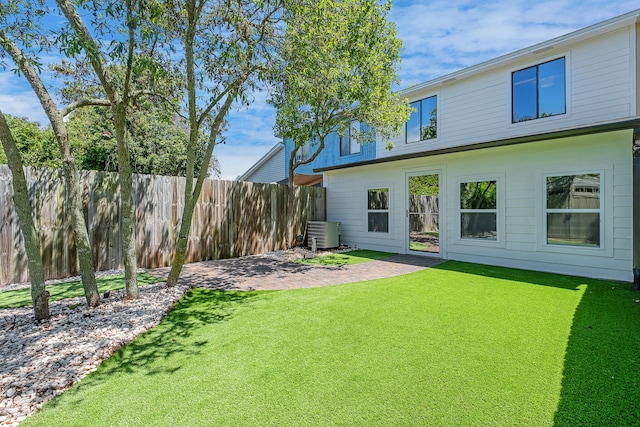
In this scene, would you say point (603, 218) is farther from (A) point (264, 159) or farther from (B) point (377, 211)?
(A) point (264, 159)

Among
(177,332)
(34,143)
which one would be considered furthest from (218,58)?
(34,143)

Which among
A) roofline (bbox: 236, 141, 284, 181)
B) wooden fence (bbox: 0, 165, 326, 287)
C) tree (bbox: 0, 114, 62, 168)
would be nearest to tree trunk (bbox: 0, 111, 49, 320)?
wooden fence (bbox: 0, 165, 326, 287)

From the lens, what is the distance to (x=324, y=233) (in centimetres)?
1019

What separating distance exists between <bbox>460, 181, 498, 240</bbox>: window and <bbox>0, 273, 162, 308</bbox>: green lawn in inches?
289

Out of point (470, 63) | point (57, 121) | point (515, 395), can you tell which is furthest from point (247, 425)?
point (470, 63)

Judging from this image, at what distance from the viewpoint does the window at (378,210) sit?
388 inches

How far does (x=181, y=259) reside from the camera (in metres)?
5.20

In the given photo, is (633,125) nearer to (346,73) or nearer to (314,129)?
(346,73)

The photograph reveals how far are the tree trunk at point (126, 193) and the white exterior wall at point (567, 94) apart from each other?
8565 mm

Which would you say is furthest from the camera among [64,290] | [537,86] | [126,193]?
[537,86]

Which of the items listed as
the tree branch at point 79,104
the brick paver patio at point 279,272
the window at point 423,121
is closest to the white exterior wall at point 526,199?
the brick paver patio at point 279,272

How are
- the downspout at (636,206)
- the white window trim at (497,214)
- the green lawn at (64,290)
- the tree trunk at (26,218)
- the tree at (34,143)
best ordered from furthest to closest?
the tree at (34,143) → the white window trim at (497,214) → the downspout at (636,206) → the green lawn at (64,290) → the tree trunk at (26,218)

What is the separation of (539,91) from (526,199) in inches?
124

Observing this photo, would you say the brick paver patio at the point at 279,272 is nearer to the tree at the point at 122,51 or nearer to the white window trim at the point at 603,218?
the tree at the point at 122,51
